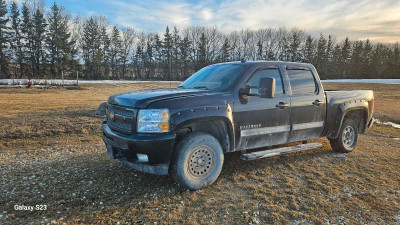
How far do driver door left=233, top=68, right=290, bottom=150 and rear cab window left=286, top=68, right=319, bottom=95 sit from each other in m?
0.30

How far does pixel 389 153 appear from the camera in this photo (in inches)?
233

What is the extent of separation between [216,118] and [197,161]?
0.69 metres

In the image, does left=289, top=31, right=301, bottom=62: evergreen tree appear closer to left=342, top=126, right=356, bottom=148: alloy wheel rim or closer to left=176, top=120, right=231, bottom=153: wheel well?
left=342, top=126, right=356, bottom=148: alloy wheel rim

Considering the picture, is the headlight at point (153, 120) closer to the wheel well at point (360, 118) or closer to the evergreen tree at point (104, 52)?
the wheel well at point (360, 118)

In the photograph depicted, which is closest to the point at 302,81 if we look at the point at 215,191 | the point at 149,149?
the point at 215,191

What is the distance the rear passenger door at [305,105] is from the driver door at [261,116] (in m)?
0.21

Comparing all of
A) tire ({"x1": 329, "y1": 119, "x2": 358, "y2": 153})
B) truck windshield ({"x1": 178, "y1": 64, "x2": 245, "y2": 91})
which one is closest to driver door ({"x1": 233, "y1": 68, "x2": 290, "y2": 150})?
truck windshield ({"x1": 178, "y1": 64, "x2": 245, "y2": 91})

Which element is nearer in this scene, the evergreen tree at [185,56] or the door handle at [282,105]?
the door handle at [282,105]

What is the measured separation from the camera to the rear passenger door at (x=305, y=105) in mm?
4656

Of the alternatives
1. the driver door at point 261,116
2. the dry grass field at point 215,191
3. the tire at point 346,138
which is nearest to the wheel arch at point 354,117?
the tire at point 346,138

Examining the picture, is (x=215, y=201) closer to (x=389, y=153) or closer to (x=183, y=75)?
(x=389, y=153)

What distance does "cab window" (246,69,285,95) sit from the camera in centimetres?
423

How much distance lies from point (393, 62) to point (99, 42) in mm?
69994

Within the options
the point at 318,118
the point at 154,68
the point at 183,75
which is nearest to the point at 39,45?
the point at 154,68
